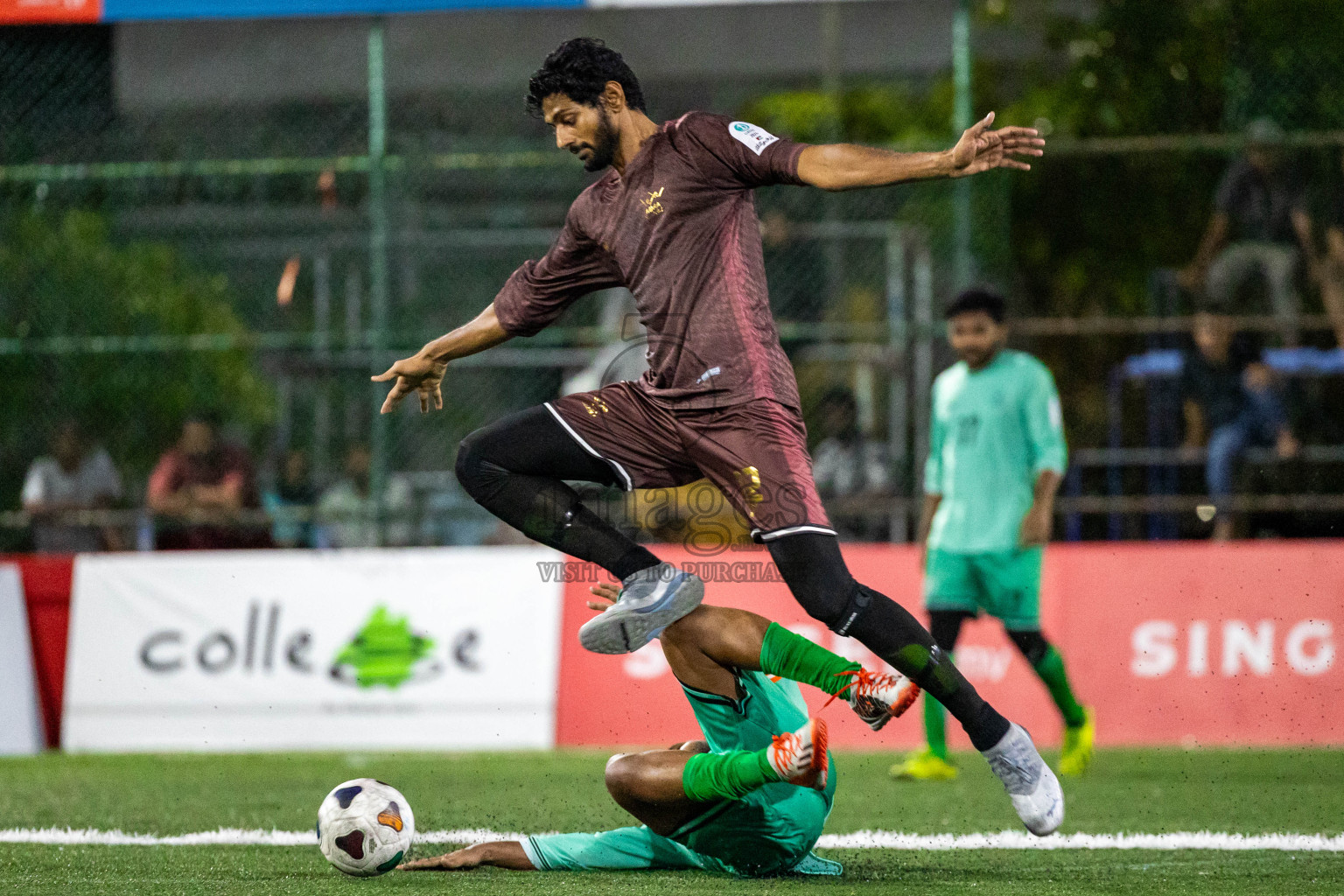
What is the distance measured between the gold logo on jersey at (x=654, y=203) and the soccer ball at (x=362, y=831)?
2080 millimetres

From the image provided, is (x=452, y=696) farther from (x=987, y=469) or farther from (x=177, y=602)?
(x=987, y=469)

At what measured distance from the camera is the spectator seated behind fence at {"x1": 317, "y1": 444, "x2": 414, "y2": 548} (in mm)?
11117

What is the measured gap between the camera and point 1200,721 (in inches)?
385

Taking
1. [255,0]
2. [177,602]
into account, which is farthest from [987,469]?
[255,0]

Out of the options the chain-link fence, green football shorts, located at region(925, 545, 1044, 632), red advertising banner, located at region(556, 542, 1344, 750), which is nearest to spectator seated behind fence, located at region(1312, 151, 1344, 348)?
the chain-link fence

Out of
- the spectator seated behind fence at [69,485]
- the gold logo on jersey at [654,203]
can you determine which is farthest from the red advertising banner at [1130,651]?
the gold logo on jersey at [654,203]

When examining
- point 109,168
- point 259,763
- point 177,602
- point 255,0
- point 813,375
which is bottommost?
point 259,763

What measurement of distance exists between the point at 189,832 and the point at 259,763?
125 inches

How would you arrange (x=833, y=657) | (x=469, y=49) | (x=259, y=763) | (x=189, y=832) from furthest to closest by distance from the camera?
(x=469, y=49)
(x=259, y=763)
(x=189, y=832)
(x=833, y=657)

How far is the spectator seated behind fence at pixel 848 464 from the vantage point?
1091 centimetres

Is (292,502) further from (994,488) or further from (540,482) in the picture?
(540,482)

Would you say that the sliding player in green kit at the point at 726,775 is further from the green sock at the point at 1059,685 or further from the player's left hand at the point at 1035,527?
the player's left hand at the point at 1035,527

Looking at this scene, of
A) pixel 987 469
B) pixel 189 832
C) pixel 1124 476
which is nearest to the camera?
pixel 189 832

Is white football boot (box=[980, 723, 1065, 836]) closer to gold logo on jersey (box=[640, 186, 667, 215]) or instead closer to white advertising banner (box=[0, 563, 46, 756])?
gold logo on jersey (box=[640, 186, 667, 215])
